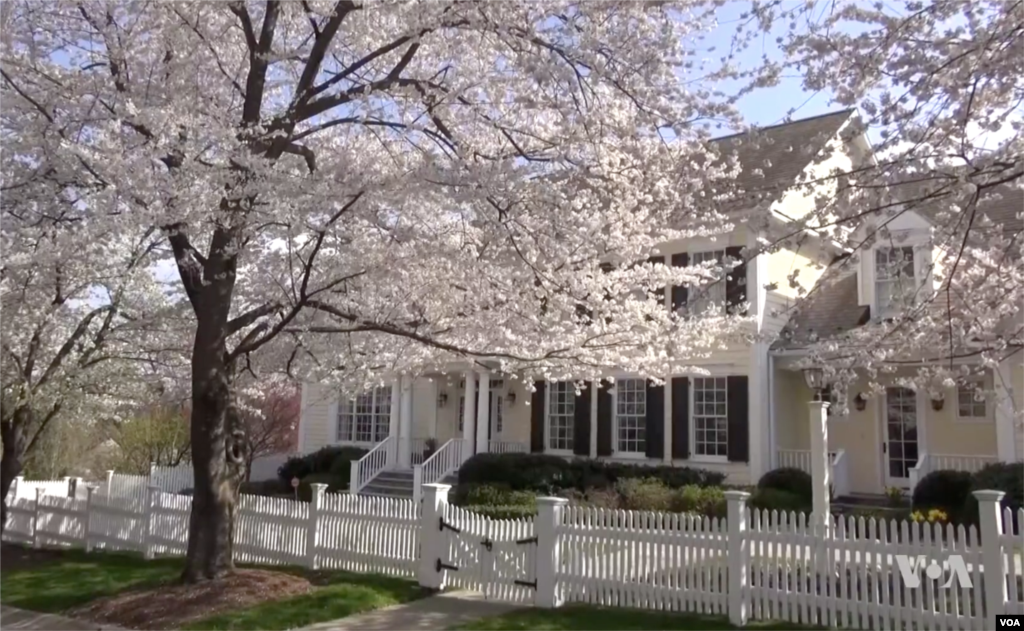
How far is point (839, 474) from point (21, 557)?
14401 millimetres

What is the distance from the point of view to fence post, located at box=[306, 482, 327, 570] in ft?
39.4

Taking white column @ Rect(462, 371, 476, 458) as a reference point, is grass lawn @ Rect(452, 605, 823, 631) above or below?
below

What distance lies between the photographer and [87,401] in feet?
50.0

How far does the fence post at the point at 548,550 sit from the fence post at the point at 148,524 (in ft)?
23.5

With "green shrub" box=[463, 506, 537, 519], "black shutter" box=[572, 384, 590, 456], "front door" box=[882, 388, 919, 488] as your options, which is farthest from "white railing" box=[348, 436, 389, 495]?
"front door" box=[882, 388, 919, 488]

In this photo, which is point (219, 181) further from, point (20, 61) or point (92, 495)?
point (92, 495)

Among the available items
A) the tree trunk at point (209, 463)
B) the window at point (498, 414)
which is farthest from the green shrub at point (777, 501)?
the tree trunk at point (209, 463)

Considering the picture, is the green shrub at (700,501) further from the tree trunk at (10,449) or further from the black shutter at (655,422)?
the tree trunk at (10,449)

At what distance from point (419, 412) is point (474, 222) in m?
14.8

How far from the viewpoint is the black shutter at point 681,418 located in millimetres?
18547

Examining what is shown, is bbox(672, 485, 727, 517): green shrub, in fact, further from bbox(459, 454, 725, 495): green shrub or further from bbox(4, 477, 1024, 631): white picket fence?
bbox(4, 477, 1024, 631): white picket fence

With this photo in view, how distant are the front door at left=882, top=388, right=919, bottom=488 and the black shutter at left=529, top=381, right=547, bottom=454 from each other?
7.47 meters

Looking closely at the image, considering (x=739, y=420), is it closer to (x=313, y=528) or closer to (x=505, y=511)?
(x=505, y=511)

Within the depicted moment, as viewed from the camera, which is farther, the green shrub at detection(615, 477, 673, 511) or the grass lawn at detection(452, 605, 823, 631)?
the green shrub at detection(615, 477, 673, 511)
